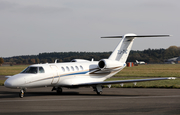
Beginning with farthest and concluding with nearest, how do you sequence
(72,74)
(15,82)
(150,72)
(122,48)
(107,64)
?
(150,72), (122,48), (107,64), (72,74), (15,82)

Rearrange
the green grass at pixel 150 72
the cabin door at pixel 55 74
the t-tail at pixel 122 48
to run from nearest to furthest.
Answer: the cabin door at pixel 55 74, the t-tail at pixel 122 48, the green grass at pixel 150 72

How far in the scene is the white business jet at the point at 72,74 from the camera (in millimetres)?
17500

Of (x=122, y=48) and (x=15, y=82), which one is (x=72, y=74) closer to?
(x=15, y=82)

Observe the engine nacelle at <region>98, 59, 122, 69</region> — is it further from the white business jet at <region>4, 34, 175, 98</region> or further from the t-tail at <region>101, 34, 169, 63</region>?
the t-tail at <region>101, 34, 169, 63</region>

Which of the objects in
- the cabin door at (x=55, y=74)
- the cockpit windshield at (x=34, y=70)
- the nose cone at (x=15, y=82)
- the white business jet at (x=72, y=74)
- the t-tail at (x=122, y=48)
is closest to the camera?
the nose cone at (x=15, y=82)

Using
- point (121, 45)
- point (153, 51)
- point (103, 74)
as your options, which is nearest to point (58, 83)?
point (103, 74)

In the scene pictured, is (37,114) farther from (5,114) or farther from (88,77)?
(88,77)

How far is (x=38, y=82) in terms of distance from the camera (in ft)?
59.1

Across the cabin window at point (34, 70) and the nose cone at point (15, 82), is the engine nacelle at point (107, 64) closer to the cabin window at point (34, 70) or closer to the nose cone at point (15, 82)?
the cabin window at point (34, 70)

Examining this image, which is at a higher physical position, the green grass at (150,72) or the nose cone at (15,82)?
the nose cone at (15,82)

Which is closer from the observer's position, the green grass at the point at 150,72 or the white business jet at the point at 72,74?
the white business jet at the point at 72,74

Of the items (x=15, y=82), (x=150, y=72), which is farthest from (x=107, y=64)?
(x=150, y=72)

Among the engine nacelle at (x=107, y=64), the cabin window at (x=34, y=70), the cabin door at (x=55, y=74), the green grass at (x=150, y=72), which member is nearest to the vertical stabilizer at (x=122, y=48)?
the engine nacelle at (x=107, y=64)

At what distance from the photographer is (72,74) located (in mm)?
20047
